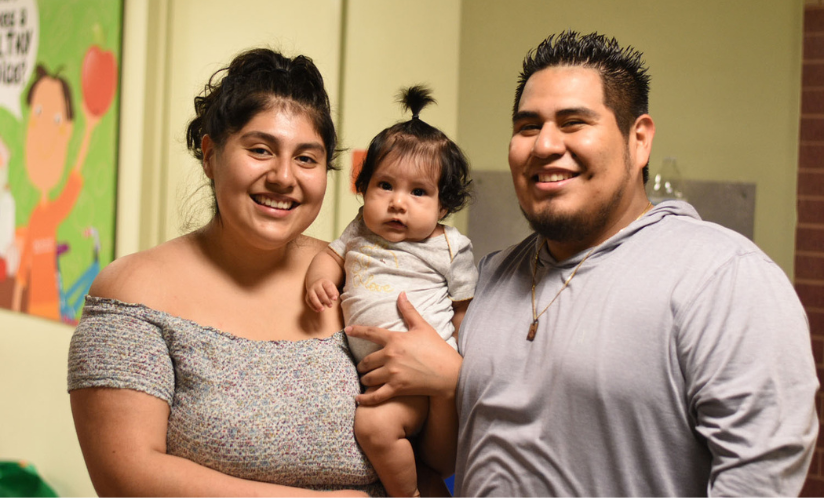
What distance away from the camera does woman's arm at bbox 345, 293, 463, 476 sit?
1480 mm

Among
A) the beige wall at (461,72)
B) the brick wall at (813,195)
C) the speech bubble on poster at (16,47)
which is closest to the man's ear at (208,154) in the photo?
the beige wall at (461,72)

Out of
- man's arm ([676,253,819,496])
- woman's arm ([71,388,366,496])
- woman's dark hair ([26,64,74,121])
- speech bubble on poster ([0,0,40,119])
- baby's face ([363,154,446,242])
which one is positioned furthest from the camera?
speech bubble on poster ([0,0,40,119])

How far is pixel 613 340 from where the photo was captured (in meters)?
1.29

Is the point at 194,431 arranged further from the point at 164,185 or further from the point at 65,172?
the point at 65,172

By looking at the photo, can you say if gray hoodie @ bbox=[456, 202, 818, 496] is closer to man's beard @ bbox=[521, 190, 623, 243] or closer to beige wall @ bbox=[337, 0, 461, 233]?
man's beard @ bbox=[521, 190, 623, 243]

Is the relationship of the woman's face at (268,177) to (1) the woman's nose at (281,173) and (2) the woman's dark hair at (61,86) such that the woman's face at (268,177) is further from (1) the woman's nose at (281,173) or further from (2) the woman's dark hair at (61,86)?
(2) the woman's dark hair at (61,86)

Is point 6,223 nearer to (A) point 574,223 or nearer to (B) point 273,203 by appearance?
(B) point 273,203

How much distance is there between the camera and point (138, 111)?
9.98 ft

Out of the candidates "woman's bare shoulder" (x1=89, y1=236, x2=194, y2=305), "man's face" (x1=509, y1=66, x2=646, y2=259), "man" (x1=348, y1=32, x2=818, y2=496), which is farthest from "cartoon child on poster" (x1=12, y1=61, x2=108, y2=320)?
"man's face" (x1=509, y1=66, x2=646, y2=259)

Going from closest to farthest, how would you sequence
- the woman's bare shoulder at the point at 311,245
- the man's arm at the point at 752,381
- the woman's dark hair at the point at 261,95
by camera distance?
the man's arm at the point at 752,381, the woman's dark hair at the point at 261,95, the woman's bare shoulder at the point at 311,245

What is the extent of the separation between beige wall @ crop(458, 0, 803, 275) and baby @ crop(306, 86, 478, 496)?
4.54 feet

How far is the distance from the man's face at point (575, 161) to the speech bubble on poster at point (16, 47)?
9.81 ft

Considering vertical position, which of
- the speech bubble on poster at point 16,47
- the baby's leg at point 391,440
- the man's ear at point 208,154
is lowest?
the baby's leg at point 391,440

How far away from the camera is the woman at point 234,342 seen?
4.33 feet
